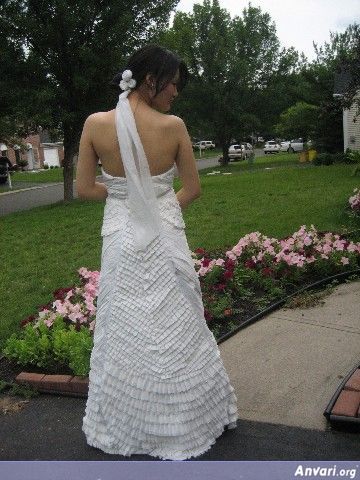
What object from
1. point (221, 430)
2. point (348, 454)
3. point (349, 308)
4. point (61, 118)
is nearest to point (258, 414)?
point (221, 430)

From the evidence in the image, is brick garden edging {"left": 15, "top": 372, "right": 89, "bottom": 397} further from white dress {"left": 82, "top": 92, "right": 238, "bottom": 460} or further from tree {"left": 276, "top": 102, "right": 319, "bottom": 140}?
tree {"left": 276, "top": 102, "right": 319, "bottom": 140}

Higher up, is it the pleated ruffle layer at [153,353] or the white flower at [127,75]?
the white flower at [127,75]

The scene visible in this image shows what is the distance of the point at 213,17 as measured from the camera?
44688 mm

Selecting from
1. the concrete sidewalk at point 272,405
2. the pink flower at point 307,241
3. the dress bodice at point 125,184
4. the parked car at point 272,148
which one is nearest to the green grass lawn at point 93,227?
the concrete sidewalk at point 272,405

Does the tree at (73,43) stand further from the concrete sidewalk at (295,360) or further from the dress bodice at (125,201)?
the dress bodice at (125,201)

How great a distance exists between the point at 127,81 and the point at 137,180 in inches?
20.9

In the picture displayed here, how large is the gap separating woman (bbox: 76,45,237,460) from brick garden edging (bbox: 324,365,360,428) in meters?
0.74

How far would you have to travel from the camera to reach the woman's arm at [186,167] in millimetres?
2835

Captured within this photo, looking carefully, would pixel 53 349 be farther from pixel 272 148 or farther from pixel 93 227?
pixel 272 148

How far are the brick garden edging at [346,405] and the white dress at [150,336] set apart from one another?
29.5 inches

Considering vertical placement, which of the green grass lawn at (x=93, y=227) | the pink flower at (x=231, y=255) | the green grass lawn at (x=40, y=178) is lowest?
the green grass lawn at (x=40, y=178)

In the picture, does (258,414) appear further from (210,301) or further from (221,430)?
(210,301)

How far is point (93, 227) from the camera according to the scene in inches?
481

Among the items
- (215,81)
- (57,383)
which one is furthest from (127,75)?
(215,81)
